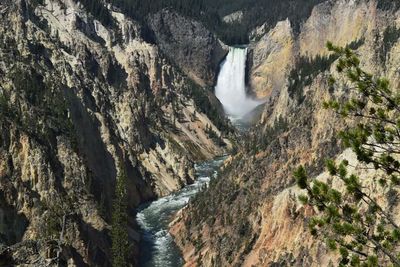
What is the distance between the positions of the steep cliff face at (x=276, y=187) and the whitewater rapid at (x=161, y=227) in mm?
1449

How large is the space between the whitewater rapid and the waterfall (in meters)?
58.7

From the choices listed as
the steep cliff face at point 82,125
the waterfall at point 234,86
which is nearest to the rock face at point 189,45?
the waterfall at point 234,86

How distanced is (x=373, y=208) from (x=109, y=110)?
291ft

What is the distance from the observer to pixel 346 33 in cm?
14338

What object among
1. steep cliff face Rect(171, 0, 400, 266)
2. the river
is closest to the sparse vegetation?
steep cliff face Rect(171, 0, 400, 266)

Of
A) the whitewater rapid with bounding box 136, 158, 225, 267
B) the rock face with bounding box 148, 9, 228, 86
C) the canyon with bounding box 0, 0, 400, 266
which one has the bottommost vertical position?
the whitewater rapid with bounding box 136, 158, 225, 267

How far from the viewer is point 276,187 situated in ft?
210

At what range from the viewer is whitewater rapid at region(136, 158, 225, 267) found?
64688 millimetres

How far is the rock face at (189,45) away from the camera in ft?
555

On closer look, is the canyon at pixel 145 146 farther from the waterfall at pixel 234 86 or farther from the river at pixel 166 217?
the waterfall at pixel 234 86

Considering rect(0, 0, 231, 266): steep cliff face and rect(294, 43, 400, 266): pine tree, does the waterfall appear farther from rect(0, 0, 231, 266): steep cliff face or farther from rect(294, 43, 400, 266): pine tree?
rect(294, 43, 400, 266): pine tree

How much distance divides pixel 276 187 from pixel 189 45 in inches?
4408

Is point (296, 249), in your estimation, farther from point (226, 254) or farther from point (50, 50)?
point (50, 50)

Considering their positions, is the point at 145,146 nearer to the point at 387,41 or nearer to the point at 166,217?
the point at 166,217
